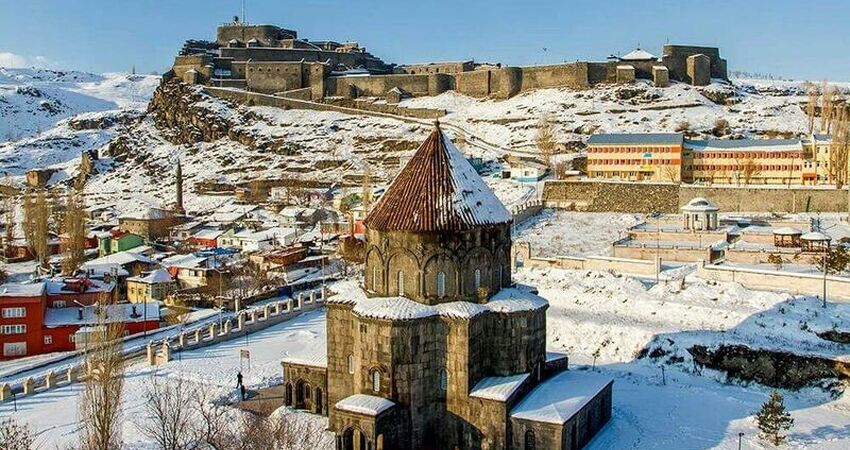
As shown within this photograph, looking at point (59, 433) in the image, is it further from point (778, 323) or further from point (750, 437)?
point (778, 323)

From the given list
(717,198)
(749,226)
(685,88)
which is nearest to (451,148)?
(749,226)

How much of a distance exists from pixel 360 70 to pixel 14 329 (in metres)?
62.7

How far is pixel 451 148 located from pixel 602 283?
12.6 meters

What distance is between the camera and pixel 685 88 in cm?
7094

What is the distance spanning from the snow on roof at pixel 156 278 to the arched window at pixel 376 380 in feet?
83.8

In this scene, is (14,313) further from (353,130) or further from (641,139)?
(353,130)

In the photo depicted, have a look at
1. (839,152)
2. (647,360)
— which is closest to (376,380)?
(647,360)

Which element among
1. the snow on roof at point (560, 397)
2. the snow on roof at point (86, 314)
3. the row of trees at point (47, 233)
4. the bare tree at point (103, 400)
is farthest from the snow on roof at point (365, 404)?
the row of trees at point (47, 233)

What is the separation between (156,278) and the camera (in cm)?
3919

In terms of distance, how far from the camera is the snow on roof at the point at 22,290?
30812 mm

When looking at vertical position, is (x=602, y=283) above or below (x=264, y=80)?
below

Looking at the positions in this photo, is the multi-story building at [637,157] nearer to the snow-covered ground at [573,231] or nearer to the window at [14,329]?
the snow-covered ground at [573,231]

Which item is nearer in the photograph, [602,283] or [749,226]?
[602,283]

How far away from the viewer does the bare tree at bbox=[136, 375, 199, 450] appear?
1564cm
